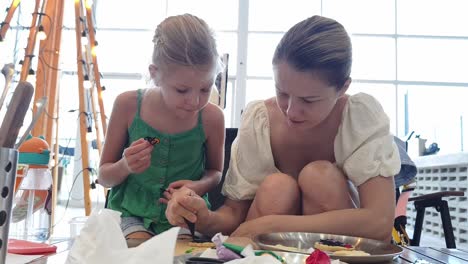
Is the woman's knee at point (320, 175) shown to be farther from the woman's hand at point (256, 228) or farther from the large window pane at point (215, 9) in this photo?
the large window pane at point (215, 9)

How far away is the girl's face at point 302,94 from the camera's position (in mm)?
930

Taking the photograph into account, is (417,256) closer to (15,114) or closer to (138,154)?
(138,154)

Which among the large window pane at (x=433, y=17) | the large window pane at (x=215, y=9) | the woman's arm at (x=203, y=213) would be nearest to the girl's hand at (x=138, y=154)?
the woman's arm at (x=203, y=213)

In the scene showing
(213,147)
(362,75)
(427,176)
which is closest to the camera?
(213,147)

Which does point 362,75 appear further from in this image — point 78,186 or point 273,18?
point 78,186

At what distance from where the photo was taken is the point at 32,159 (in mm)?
1041

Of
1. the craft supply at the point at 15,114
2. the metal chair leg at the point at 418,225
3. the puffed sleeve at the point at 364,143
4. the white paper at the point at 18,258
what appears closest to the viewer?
the craft supply at the point at 15,114

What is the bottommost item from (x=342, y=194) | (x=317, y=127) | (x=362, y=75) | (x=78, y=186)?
(x=78, y=186)

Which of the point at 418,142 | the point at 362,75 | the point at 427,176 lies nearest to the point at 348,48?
the point at 427,176

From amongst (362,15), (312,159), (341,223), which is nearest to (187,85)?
(312,159)

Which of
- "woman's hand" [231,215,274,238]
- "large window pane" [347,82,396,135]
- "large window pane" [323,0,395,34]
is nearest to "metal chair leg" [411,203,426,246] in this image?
"woman's hand" [231,215,274,238]

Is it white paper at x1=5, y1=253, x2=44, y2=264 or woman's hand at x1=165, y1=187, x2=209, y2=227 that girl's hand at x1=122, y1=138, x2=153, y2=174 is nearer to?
woman's hand at x1=165, y1=187, x2=209, y2=227

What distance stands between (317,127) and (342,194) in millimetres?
195

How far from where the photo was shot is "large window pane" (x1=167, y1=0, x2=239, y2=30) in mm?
5062
